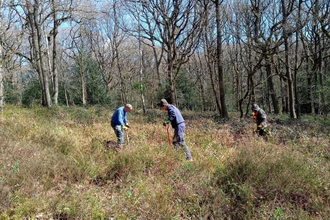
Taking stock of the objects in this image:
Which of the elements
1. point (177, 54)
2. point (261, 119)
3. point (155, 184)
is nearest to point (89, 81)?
point (177, 54)

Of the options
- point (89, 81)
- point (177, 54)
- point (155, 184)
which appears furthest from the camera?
point (89, 81)

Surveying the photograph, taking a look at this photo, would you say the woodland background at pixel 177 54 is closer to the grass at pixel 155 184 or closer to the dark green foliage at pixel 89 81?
the dark green foliage at pixel 89 81

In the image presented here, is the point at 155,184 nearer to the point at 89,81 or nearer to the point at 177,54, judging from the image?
the point at 177,54

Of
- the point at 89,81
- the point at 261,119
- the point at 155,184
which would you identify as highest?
the point at 89,81

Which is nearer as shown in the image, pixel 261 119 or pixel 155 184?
pixel 155 184

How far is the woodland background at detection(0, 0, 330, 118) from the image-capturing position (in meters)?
12.8

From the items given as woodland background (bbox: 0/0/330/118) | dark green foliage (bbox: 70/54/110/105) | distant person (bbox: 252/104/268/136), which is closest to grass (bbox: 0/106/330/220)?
distant person (bbox: 252/104/268/136)

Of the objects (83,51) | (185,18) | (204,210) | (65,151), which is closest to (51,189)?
(65,151)

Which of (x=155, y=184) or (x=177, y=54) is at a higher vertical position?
(x=177, y=54)

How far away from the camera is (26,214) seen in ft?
11.0

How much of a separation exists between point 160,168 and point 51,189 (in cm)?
223

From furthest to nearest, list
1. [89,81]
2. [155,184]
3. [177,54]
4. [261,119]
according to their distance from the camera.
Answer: [89,81], [177,54], [261,119], [155,184]

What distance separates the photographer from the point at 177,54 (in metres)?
15.0

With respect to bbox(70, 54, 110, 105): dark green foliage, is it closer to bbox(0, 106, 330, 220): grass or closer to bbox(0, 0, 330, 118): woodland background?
bbox(0, 0, 330, 118): woodland background
